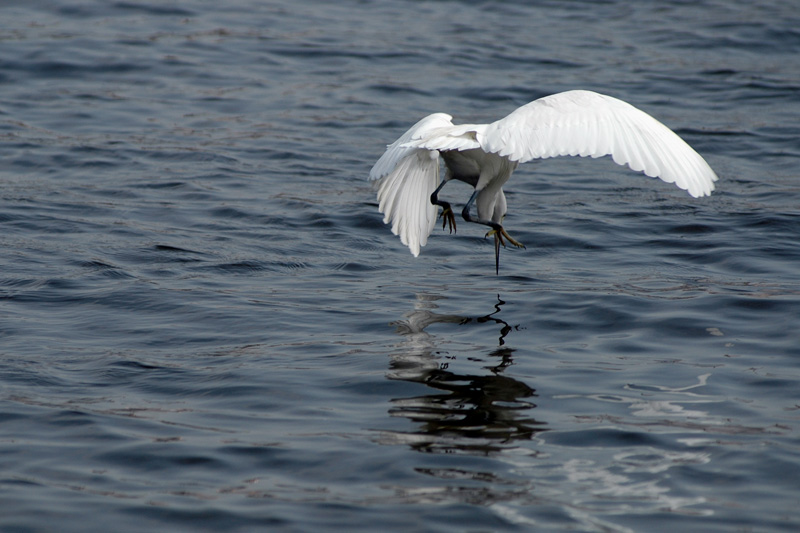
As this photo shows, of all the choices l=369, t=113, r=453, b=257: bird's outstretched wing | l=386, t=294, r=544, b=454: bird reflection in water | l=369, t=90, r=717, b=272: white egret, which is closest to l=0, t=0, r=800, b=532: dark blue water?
l=386, t=294, r=544, b=454: bird reflection in water

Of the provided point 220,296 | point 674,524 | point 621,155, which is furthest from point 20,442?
point 621,155

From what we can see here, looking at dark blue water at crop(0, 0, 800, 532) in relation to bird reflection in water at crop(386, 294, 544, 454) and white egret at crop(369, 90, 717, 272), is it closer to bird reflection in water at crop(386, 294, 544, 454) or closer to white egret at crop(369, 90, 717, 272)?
bird reflection in water at crop(386, 294, 544, 454)

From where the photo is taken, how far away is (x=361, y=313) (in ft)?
19.2

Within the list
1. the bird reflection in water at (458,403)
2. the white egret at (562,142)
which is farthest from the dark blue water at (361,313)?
the white egret at (562,142)

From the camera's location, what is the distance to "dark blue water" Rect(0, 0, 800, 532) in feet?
12.5

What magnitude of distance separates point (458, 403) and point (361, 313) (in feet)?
4.64

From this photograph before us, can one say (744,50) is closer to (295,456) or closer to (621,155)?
(621,155)

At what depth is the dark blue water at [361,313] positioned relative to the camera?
3805mm

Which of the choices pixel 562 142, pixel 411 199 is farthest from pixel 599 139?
pixel 411 199

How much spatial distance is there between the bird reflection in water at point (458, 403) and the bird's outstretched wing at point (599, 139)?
3.40 feet

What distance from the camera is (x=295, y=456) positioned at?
4.04 meters

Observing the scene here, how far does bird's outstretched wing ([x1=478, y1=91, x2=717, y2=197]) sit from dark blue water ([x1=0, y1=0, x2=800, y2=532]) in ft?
3.13

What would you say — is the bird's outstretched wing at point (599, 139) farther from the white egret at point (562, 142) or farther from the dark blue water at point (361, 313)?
the dark blue water at point (361, 313)

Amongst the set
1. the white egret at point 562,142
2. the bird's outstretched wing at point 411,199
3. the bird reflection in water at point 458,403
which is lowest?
the bird reflection in water at point 458,403
